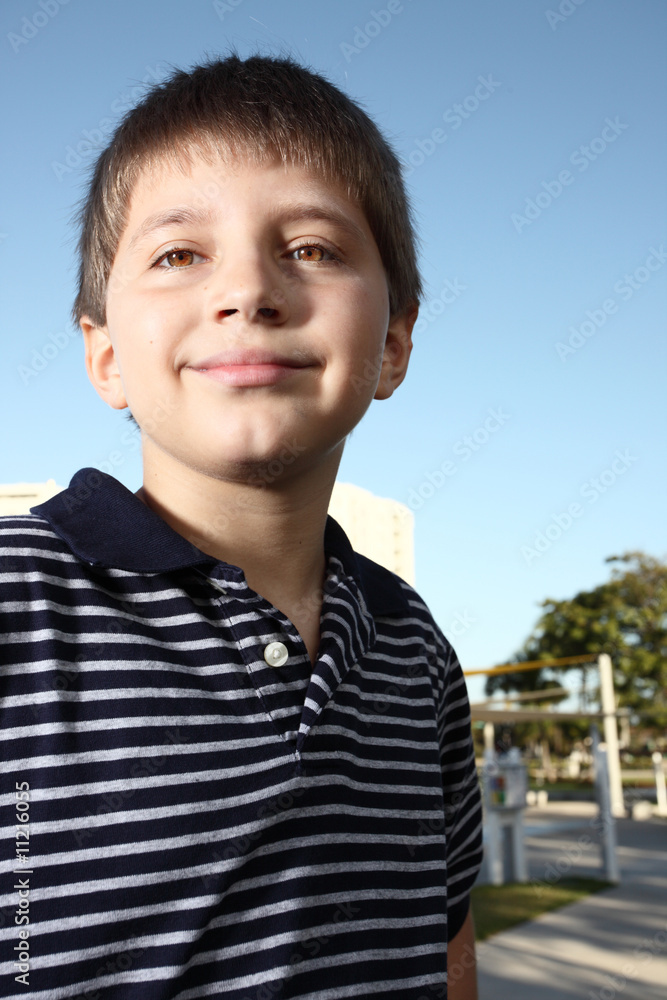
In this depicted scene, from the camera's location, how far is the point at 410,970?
3.14ft

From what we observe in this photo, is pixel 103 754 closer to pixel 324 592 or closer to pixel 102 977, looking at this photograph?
pixel 102 977

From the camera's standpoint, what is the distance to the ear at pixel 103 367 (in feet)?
3.53

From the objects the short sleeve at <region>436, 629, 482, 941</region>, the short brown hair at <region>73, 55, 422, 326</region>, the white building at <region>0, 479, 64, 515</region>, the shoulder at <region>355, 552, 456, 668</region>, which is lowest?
the short sleeve at <region>436, 629, 482, 941</region>

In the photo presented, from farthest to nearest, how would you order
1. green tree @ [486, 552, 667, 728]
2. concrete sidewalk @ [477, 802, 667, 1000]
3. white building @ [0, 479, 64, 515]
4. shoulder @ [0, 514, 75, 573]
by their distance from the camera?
green tree @ [486, 552, 667, 728]
concrete sidewalk @ [477, 802, 667, 1000]
white building @ [0, 479, 64, 515]
shoulder @ [0, 514, 75, 573]

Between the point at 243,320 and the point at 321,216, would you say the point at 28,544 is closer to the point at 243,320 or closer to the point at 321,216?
the point at 243,320

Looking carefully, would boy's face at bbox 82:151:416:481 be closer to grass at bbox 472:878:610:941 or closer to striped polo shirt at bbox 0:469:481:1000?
striped polo shirt at bbox 0:469:481:1000

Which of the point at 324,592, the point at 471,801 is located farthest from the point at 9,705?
the point at 471,801

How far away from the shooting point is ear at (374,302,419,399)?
1.23m

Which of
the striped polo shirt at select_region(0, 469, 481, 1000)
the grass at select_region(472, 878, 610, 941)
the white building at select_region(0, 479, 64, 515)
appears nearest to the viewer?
the striped polo shirt at select_region(0, 469, 481, 1000)

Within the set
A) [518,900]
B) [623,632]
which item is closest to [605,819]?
[518,900]

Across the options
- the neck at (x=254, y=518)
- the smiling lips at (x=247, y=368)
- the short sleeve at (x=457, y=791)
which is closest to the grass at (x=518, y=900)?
the short sleeve at (x=457, y=791)

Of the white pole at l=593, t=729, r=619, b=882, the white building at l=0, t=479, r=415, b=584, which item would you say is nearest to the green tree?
the white pole at l=593, t=729, r=619, b=882

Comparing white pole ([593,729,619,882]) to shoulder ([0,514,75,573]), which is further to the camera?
white pole ([593,729,619,882])

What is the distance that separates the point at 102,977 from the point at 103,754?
0.18 m
